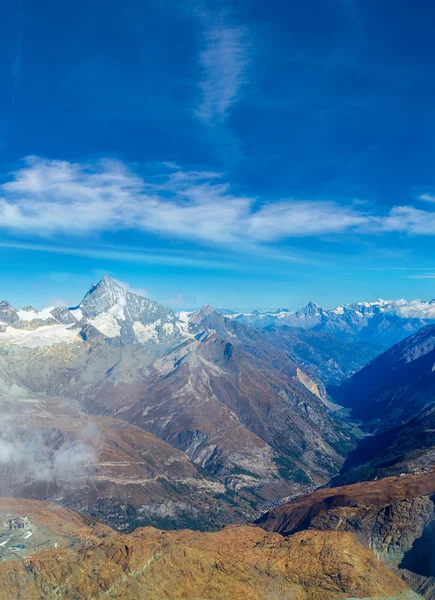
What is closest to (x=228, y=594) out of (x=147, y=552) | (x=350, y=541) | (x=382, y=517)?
(x=147, y=552)

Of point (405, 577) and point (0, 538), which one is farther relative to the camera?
point (0, 538)

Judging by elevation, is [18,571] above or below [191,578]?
above

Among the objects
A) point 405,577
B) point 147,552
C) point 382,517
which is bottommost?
point 405,577

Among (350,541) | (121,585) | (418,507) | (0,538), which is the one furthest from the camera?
(0,538)

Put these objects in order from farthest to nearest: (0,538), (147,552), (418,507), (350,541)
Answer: (0,538) → (418,507) → (350,541) → (147,552)

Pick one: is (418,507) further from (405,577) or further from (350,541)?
(350,541)

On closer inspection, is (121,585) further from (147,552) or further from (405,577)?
(405,577)
